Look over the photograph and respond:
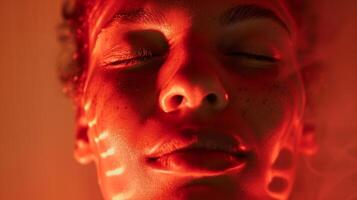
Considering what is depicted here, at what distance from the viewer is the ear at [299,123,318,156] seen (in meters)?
0.86

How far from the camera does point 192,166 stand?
61cm

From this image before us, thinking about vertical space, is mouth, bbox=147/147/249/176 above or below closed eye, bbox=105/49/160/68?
below

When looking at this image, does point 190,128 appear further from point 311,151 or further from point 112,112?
point 311,151

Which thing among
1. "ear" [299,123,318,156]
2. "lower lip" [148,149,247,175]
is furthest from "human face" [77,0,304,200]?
"ear" [299,123,318,156]

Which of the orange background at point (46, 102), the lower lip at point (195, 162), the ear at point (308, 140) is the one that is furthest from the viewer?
the orange background at point (46, 102)

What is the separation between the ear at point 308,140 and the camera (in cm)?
86

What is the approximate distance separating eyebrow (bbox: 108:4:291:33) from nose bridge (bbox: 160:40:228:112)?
0.24 feet

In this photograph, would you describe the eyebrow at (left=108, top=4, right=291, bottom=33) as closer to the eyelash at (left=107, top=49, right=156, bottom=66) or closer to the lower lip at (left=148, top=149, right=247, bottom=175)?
the eyelash at (left=107, top=49, right=156, bottom=66)

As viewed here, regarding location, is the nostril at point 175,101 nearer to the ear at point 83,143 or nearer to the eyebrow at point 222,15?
the eyebrow at point 222,15

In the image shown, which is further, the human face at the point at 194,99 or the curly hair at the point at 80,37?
the curly hair at the point at 80,37

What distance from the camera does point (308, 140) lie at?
868mm

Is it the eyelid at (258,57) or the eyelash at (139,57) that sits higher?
the eyelid at (258,57)

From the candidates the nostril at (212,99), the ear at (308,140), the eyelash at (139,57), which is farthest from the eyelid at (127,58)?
the ear at (308,140)

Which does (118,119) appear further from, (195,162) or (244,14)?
(244,14)
